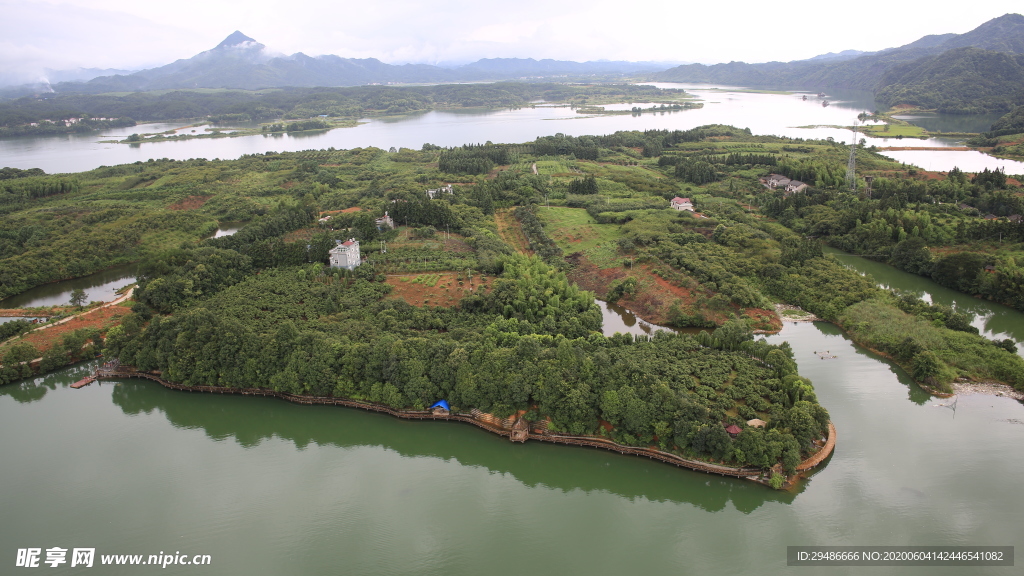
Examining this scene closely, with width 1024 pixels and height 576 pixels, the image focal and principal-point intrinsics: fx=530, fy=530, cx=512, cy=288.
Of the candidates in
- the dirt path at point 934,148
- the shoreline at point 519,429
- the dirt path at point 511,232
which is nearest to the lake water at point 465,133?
the dirt path at point 934,148

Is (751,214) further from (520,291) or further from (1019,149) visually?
(1019,149)

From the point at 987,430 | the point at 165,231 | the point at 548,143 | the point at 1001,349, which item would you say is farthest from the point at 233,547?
the point at 548,143

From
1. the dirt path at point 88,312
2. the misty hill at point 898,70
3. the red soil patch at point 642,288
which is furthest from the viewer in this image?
the misty hill at point 898,70

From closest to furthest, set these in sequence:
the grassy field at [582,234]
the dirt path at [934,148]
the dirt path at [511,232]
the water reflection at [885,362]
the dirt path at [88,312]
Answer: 1. the water reflection at [885,362]
2. the dirt path at [88,312]
3. the grassy field at [582,234]
4. the dirt path at [511,232]
5. the dirt path at [934,148]

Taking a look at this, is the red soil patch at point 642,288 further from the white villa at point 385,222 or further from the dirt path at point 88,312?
the dirt path at point 88,312

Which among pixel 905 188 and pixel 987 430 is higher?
pixel 905 188

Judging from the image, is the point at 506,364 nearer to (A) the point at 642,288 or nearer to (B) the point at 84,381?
(A) the point at 642,288
